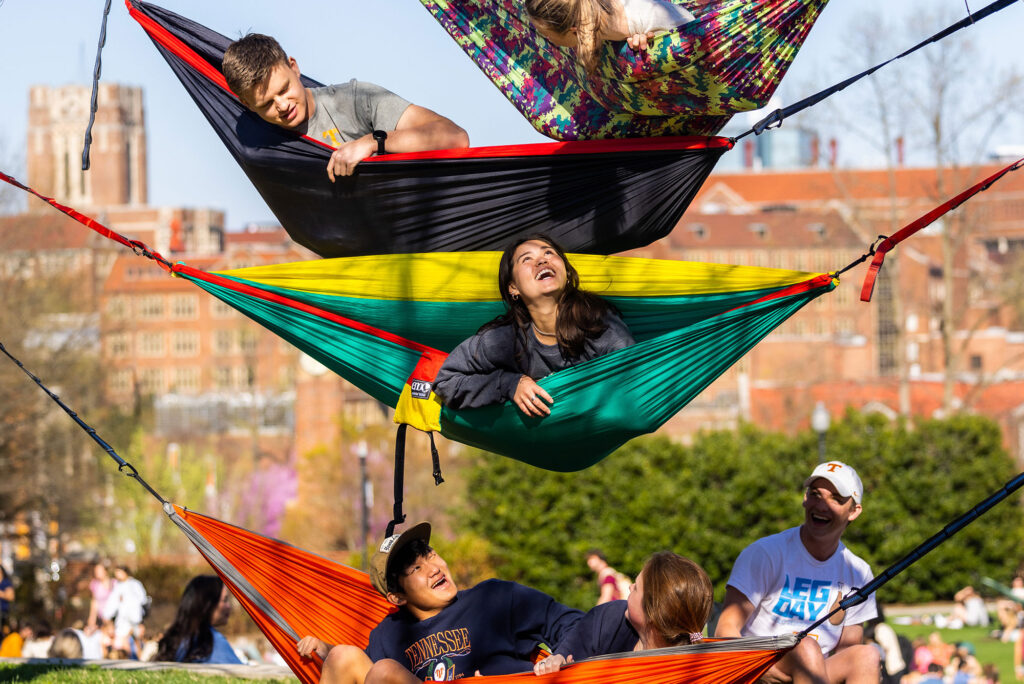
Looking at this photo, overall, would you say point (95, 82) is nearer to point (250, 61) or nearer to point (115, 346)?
point (250, 61)

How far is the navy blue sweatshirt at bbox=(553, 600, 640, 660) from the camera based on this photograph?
296 centimetres

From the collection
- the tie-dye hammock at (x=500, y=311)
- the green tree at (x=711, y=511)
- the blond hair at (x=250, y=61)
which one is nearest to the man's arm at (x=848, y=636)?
the tie-dye hammock at (x=500, y=311)

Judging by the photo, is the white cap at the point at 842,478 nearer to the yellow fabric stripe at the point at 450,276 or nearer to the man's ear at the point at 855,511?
the man's ear at the point at 855,511

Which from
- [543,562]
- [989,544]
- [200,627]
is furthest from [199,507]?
[200,627]

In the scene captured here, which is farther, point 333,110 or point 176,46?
point 176,46

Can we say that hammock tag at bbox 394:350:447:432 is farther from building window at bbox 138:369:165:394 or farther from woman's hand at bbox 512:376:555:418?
building window at bbox 138:369:165:394

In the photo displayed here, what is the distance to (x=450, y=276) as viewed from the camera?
11.6 ft

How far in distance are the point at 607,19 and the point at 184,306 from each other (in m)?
61.0

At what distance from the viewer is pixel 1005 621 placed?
11.1m

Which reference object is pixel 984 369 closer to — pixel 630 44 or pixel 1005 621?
pixel 1005 621

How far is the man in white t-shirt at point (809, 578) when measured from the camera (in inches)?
141

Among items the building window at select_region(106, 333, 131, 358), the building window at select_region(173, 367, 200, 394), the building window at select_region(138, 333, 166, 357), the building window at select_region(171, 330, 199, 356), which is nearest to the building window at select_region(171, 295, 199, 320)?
the building window at select_region(171, 330, 199, 356)

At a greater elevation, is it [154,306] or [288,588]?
[288,588]

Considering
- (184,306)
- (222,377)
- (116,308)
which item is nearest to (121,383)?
(116,308)
